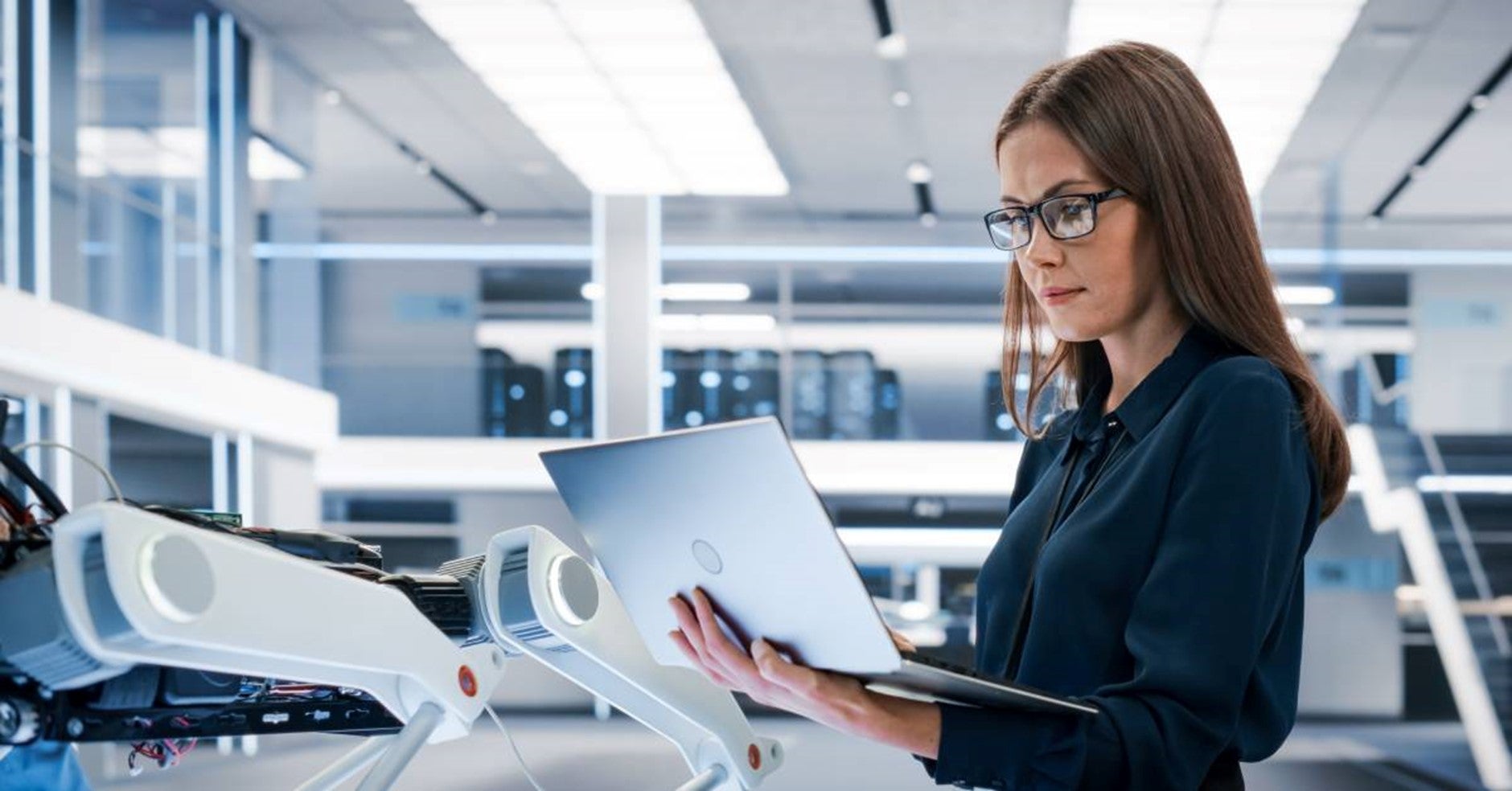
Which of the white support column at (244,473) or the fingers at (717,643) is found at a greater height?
the fingers at (717,643)

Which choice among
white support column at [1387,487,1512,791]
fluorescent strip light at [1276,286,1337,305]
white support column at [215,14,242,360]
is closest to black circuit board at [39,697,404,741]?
white support column at [1387,487,1512,791]

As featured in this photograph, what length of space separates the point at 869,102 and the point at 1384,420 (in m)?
4.51

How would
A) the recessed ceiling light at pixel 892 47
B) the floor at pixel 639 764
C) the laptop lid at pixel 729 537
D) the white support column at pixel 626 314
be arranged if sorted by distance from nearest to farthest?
1. the laptop lid at pixel 729 537
2. the floor at pixel 639 764
3. the recessed ceiling light at pixel 892 47
4. the white support column at pixel 626 314

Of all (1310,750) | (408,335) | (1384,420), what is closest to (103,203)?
(408,335)

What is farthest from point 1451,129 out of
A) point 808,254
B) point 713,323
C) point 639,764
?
point 639,764

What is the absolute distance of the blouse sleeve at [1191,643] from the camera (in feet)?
4.15

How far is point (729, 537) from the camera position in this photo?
4.22 ft

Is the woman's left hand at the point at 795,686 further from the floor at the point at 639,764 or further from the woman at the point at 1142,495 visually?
the floor at the point at 639,764

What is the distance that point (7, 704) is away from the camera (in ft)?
4.39

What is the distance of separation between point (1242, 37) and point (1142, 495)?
735 centimetres

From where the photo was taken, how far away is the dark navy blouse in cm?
127

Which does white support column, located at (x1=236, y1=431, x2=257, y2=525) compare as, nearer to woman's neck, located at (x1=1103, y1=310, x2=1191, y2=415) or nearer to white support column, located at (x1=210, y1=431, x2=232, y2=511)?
white support column, located at (x1=210, y1=431, x2=232, y2=511)

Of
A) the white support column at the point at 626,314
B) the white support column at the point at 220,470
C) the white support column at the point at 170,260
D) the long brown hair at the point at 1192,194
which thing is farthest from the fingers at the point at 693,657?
the white support column at the point at 626,314

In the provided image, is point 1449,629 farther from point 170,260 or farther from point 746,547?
point 746,547
